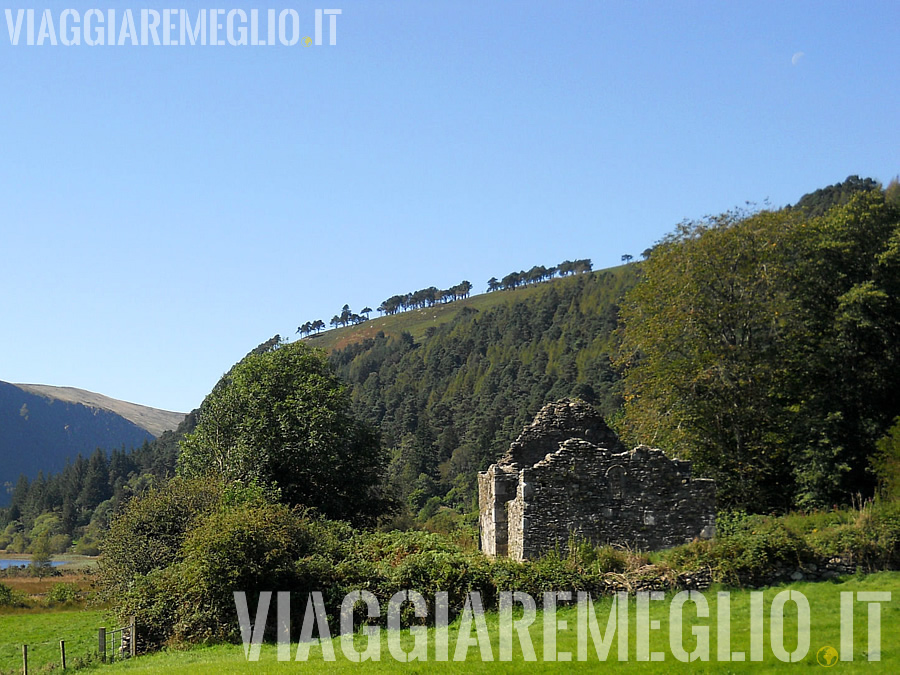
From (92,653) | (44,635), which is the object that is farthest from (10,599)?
(92,653)

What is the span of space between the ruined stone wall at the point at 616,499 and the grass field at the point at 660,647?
3017 mm

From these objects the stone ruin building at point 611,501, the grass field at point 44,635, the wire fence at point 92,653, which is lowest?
the grass field at point 44,635

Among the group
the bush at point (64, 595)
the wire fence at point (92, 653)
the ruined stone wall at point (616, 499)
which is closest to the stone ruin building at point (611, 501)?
the ruined stone wall at point (616, 499)

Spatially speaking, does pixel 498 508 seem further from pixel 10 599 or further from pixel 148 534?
pixel 10 599

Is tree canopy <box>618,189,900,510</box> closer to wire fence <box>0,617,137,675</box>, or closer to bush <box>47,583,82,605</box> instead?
wire fence <box>0,617,137,675</box>

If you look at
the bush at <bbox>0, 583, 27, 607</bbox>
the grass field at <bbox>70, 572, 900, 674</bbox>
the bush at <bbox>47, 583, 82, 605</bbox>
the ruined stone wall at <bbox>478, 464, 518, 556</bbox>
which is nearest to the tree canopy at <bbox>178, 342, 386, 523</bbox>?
the ruined stone wall at <bbox>478, 464, 518, 556</bbox>

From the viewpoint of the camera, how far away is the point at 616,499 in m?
21.9

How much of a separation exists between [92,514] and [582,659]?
14904 cm

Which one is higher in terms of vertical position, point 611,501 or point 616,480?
point 616,480

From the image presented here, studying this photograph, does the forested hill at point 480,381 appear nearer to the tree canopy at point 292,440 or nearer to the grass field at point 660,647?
the tree canopy at point 292,440

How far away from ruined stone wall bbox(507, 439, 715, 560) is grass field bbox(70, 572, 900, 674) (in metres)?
3.02

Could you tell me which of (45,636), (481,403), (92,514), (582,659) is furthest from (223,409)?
(92,514)

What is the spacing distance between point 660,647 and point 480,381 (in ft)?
474

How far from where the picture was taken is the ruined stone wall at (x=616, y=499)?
71.4ft
